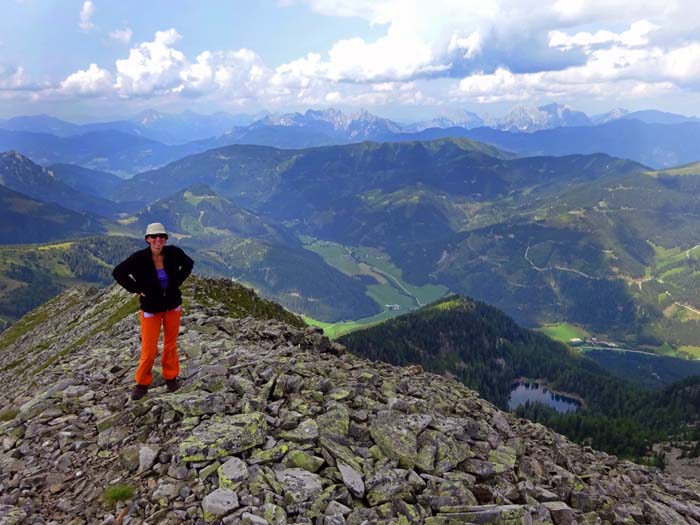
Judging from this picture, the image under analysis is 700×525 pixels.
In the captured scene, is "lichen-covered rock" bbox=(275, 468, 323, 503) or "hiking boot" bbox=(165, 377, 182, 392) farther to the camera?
"hiking boot" bbox=(165, 377, 182, 392)

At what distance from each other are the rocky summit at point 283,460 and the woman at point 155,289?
3.84ft

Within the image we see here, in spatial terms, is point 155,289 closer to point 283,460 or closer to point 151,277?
point 151,277

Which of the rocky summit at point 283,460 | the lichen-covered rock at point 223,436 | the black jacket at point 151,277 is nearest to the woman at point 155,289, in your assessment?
the black jacket at point 151,277

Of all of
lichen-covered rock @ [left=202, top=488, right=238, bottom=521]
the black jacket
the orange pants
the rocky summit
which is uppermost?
the black jacket

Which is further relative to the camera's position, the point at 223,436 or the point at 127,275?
the point at 127,275

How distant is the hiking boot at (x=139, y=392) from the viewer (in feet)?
69.9

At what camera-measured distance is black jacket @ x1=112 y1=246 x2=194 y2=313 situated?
66.6 ft

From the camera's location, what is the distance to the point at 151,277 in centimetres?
2059

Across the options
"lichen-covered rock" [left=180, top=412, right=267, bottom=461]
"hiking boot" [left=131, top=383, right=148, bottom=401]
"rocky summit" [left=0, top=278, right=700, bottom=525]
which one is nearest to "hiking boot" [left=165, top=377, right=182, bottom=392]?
"rocky summit" [left=0, top=278, right=700, bottom=525]

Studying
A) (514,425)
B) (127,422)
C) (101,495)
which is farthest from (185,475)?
(514,425)

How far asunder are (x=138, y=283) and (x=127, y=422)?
231 inches

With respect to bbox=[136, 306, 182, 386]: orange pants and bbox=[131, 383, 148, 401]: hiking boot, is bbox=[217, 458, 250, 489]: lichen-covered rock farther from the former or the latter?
bbox=[131, 383, 148, 401]: hiking boot

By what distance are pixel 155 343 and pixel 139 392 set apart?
2.47m

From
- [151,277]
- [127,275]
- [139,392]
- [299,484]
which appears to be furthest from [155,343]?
[299,484]
